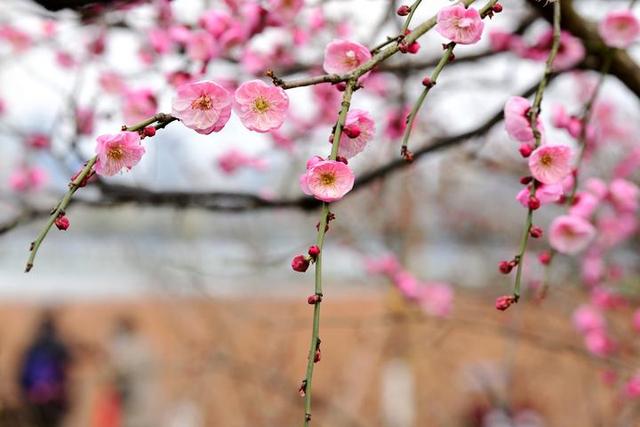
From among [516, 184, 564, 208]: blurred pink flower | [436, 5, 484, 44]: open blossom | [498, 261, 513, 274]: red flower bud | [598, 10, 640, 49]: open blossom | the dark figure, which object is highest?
[598, 10, 640, 49]: open blossom

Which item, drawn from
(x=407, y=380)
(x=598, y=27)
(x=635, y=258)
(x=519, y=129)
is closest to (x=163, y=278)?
(x=407, y=380)

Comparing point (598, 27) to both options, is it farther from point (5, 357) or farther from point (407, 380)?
point (5, 357)

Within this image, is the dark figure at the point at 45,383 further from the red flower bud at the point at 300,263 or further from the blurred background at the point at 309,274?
the red flower bud at the point at 300,263

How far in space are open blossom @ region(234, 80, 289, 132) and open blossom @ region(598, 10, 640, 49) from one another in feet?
3.28

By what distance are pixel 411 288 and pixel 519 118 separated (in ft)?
9.64

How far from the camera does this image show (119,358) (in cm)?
553

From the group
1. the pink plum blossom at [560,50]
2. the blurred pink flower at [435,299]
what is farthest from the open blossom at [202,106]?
the blurred pink flower at [435,299]

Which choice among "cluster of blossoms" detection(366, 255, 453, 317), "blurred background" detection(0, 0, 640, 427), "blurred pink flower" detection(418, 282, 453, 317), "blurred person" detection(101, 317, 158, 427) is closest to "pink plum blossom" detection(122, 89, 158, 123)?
"blurred background" detection(0, 0, 640, 427)

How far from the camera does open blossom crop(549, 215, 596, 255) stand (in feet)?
4.67

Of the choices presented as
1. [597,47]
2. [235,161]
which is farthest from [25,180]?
[597,47]

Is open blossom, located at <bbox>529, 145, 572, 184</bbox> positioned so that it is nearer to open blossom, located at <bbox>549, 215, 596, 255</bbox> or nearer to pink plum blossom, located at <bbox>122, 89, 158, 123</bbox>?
open blossom, located at <bbox>549, 215, 596, 255</bbox>

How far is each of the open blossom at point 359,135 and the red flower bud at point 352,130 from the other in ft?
0.04

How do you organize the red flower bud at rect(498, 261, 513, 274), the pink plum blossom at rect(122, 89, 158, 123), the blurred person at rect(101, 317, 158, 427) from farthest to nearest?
1. the blurred person at rect(101, 317, 158, 427)
2. the pink plum blossom at rect(122, 89, 158, 123)
3. the red flower bud at rect(498, 261, 513, 274)

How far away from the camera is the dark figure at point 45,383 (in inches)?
211
